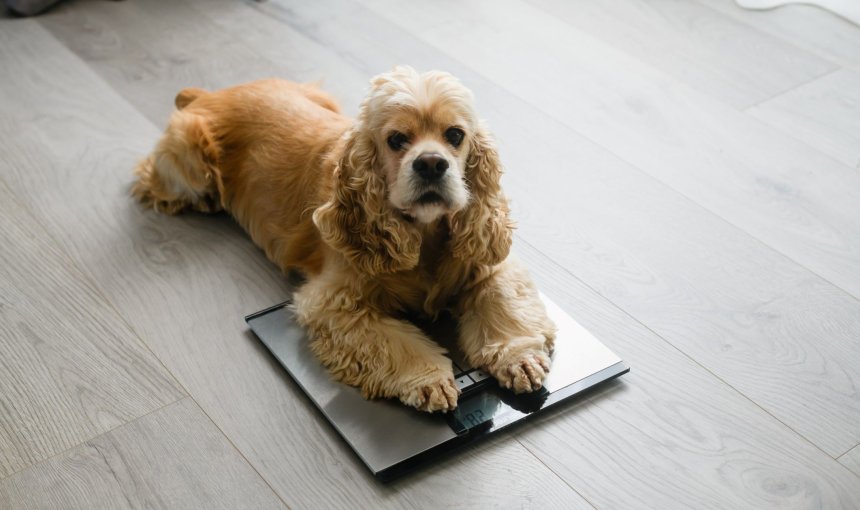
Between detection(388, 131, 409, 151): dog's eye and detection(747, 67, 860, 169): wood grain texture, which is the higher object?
detection(388, 131, 409, 151): dog's eye

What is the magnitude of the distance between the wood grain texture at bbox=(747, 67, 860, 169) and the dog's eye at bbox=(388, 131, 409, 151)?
1867 millimetres

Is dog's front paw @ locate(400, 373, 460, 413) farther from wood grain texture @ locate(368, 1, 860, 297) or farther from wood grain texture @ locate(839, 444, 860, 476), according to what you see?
wood grain texture @ locate(368, 1, 860, 297)

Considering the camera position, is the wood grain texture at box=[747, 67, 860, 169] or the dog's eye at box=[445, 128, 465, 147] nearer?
the dog's eye at box=[445, 128, 465, 147]

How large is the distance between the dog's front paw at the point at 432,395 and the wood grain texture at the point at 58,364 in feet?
1.96

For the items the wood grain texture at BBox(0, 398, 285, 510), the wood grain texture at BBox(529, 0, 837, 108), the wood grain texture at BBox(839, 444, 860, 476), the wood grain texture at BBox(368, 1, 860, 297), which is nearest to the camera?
the wood grain texture at BBox(0, 398, 285, 510)

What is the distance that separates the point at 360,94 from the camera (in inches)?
138

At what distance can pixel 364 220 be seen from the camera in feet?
7.30

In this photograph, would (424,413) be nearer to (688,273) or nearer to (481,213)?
(481,213)

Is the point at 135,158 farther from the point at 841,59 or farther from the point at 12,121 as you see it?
the point at 841,59

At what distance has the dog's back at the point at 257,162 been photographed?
8.34 feet

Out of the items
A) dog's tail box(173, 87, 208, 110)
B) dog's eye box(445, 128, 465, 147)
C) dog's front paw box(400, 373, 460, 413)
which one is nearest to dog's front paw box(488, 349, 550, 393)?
dog's front paw box(400, 373, 460, 413)

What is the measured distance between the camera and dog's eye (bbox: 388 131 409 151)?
2.12 metres

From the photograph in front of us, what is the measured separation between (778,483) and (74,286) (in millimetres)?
1940

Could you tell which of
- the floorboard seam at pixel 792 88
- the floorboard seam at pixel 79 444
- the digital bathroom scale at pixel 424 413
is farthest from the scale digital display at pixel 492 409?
the floorboard seam at pixel 792 88
